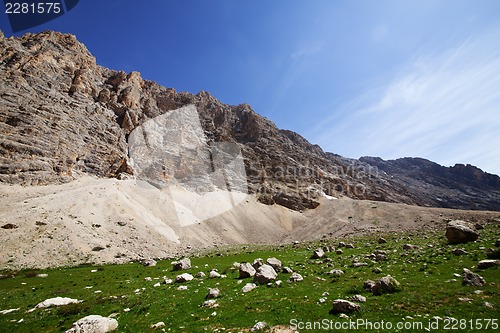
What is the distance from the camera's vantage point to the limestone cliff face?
297 ft

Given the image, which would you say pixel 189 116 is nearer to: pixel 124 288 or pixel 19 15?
pixel 19 15

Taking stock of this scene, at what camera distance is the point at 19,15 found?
45594 millimetres

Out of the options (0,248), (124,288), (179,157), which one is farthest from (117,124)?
(124,288)

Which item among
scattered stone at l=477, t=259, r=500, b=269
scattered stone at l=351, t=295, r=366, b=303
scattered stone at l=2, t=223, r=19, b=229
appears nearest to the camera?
scattered stone at l=351, t=295, r=366, b=303

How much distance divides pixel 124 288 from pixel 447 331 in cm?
2695

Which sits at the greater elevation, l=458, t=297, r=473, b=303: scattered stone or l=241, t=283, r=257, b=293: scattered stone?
l=458, t=297, r=473, b=303: scattered stone

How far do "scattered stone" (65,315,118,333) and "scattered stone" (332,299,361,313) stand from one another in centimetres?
1258

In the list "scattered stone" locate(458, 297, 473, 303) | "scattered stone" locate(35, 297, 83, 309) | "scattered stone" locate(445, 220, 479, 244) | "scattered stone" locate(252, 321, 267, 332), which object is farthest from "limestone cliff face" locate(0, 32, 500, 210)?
"scattered stone" locate(458, 297, 473, 303)

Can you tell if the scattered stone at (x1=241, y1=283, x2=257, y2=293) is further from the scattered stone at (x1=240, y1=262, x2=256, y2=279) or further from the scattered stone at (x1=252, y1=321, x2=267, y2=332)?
the scattered stone at (x1=252, y1=321, x2=267, y2=332)

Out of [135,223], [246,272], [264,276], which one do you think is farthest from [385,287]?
[135,223]

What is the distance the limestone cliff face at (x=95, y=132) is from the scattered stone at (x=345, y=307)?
98.8 m

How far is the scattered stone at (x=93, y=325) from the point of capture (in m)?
13.4

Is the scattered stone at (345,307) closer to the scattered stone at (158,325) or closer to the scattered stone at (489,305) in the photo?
the scattered stone at (489,305)

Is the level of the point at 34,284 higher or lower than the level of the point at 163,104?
lower
